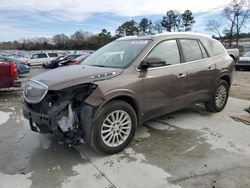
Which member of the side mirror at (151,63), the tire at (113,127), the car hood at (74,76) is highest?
the side mirror at (151,63)

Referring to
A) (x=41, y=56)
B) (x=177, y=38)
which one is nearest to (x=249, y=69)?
(x=177, y=38)

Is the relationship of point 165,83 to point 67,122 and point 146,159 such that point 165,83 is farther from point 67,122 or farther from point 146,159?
point 67,122

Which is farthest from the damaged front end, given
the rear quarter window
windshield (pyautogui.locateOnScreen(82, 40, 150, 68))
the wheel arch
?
the rear quarter window

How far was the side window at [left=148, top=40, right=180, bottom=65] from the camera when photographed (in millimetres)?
4371

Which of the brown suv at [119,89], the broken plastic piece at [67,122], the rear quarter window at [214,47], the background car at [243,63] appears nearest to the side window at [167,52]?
the brown suv at [119,89]

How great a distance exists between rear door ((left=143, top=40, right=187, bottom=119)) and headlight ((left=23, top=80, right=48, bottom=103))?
59.2 inches

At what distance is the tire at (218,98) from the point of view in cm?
557

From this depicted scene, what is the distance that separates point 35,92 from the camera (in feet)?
12.5

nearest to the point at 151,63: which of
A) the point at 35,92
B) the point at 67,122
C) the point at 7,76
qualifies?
the point at 67,122

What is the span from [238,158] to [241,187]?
29.8 inches

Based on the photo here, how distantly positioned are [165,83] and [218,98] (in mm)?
1976

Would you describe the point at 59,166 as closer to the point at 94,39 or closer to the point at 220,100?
the point at 220,100

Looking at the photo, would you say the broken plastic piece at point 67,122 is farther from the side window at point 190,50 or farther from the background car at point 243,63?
the background car at point 243,63

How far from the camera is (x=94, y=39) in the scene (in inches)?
2361
